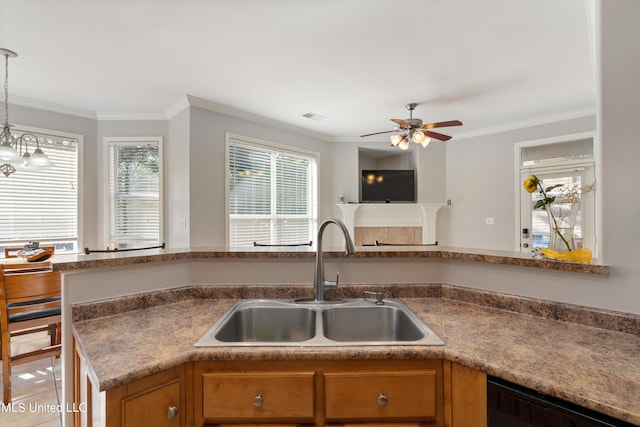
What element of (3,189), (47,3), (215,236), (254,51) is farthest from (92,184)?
(254,51)

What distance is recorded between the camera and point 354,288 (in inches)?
62.6

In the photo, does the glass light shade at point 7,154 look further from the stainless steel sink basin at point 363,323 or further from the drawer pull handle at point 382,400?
the drawer pull handle at point 382,400

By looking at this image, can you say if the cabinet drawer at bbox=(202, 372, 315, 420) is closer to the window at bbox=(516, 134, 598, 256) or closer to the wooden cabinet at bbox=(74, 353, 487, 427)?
the wooden cabinet at bbox=(74, 353, 487, 427)

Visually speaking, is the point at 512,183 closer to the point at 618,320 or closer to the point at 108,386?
the point at 618,320

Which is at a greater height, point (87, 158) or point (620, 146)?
point (87, 158)

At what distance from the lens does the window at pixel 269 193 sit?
4008 millimetres

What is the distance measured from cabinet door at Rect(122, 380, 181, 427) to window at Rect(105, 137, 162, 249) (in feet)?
11.2

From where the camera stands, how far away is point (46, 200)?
3492mm

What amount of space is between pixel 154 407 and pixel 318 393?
1.63 ft

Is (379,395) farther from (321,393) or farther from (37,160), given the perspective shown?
(37,160)

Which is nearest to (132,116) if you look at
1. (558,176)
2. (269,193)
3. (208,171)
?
(208,171)

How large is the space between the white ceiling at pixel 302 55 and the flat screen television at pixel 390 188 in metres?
1.48

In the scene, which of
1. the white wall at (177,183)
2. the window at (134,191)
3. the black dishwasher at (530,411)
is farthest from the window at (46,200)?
the black dishwasher at (530,411)

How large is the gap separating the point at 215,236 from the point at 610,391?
359 centimetres
